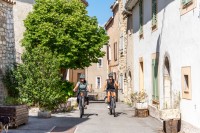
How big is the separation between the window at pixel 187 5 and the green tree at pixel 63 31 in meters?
13.9

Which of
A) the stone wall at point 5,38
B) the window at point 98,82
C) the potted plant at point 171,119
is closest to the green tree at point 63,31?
the stone wall at point 5,38

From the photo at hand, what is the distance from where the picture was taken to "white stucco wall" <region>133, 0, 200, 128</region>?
9972 millimetres

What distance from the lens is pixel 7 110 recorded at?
1146 cm

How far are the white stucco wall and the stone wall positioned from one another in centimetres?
615

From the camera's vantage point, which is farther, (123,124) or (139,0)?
(139,0)

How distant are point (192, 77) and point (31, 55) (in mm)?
9167

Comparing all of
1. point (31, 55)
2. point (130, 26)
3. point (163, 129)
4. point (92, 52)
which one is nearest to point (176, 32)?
point (163, 129)

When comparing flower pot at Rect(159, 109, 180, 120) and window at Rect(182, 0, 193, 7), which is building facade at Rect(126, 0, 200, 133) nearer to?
window at Rect(182, 0, 193, 7)

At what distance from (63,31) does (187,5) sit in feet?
48.6

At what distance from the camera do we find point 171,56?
12.7 metres

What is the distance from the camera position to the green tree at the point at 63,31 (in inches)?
960

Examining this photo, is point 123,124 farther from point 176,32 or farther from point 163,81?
point 176,32

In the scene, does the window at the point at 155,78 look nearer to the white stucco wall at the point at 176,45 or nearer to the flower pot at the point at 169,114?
the white stucco wall at the point at 176,45

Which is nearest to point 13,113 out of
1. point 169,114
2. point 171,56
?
point 169,114
